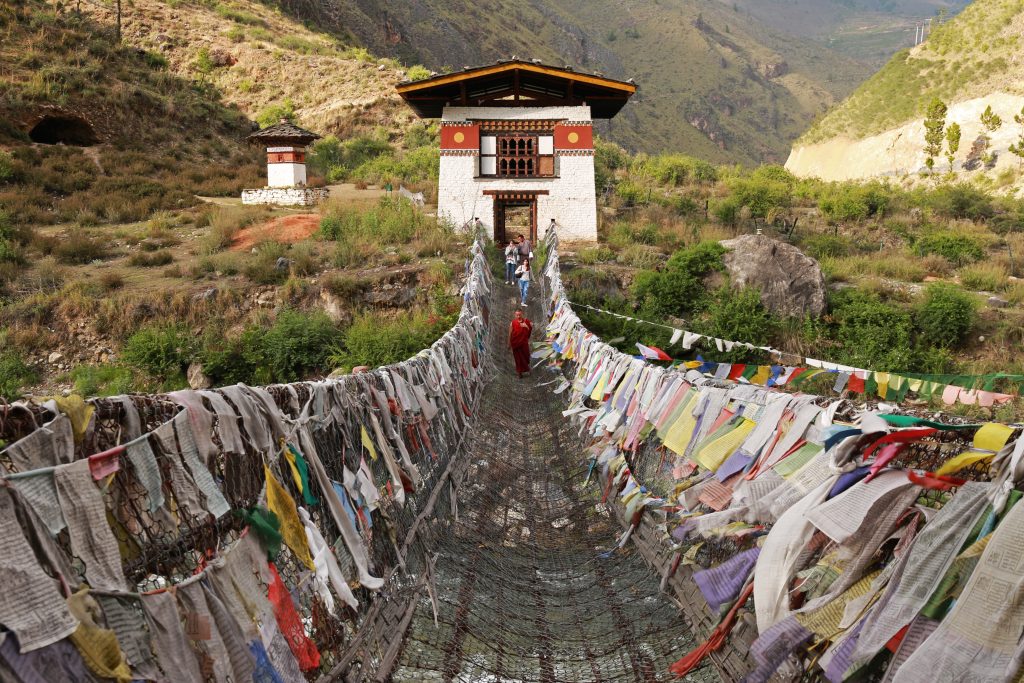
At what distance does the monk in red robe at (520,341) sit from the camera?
13.7 meters

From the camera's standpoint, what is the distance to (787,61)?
149 meters

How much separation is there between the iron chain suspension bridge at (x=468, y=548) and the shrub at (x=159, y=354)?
12918mm

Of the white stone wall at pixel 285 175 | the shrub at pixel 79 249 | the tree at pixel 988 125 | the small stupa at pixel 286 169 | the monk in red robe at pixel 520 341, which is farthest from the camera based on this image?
the tree at pixel 988 125

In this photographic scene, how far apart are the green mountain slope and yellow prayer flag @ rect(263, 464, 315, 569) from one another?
2830 inches

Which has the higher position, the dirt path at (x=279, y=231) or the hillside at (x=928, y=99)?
the hillside at (x=928, y=99)

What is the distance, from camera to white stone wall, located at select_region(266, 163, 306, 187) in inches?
1144

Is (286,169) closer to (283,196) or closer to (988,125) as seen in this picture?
(283,196)

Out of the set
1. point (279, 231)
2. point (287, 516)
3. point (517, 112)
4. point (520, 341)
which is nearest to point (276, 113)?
point (279, 231)

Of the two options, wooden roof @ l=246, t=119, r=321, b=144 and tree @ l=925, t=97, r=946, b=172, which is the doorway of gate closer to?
wooden roof @ l=246, t=119, r=321, b=144

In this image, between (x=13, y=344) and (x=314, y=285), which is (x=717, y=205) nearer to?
(x=314, y=285)

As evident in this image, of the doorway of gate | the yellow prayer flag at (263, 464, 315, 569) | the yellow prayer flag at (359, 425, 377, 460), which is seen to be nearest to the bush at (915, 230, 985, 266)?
the doorway of gate

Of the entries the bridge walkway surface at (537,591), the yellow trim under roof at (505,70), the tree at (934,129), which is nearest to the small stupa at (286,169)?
the yellow trim under roof at (505,70)

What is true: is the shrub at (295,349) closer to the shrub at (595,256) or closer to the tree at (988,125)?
the shrub at (595,256)

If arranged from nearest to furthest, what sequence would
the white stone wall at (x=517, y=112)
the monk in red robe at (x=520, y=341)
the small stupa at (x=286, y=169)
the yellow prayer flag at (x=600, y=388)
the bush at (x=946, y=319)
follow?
the yellow prayer flag at (x=600, y=388) < the monk in red robe at (x=520, y=341) < the bush at (x=946, y=319) < the white stone wall at (x=517, y=112) < the small stupa at (x=286, y=169)
